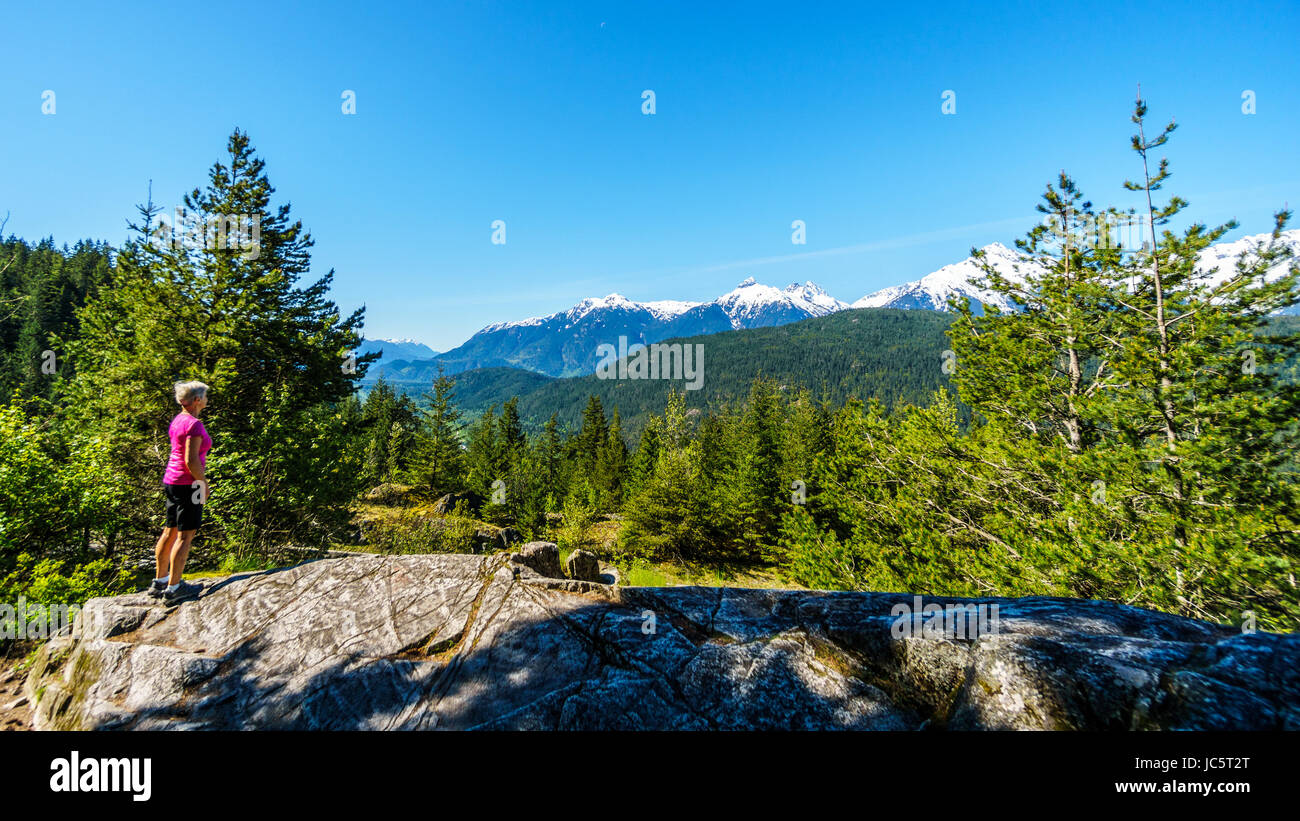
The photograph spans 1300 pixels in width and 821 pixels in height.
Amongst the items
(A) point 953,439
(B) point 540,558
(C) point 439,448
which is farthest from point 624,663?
(C) point 439,448

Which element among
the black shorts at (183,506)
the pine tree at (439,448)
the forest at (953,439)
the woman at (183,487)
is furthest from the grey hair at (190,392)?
the pine tree at (439,448)

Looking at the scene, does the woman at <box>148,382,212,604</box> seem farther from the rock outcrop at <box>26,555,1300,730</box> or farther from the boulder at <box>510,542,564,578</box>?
the boulder at <box>510,542,564,578</box>

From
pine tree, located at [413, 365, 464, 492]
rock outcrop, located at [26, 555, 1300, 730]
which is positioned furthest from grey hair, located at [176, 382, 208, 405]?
pine tree, located at [413, 365, 464, 492]

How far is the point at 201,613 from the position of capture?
544 cm

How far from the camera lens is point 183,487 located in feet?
17.9

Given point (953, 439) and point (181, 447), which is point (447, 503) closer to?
point (181, 447)

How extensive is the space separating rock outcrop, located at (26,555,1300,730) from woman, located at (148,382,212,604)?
310 mm

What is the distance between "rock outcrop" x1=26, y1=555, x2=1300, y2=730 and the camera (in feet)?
10.2

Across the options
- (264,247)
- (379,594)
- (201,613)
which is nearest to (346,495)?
(264,247)

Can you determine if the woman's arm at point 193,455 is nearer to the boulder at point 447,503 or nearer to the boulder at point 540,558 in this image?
the boulder at point 540,558

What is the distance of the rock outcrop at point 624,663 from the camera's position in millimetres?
3100

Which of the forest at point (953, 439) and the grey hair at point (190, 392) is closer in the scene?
the grey hair at point (190, 392)
